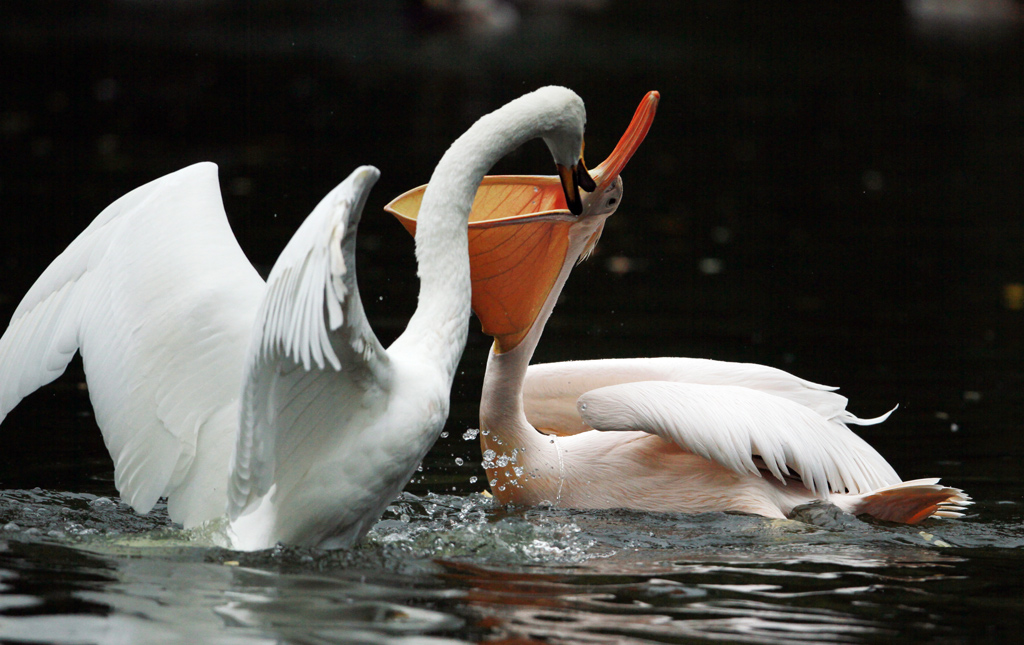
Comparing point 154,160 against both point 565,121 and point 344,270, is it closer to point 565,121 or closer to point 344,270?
point 565,121

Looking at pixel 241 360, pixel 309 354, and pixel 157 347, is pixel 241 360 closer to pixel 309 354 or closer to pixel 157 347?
pixel 157 347

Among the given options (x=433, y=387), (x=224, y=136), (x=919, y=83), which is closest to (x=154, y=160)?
(x=224, y=136)

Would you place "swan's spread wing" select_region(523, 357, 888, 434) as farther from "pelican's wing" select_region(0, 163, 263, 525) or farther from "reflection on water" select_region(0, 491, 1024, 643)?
"pelican's wing" select_region(0, 163, 263, 525)

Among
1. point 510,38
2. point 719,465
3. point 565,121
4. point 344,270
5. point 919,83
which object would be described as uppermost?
point 510,38

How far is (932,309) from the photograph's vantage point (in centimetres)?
1006

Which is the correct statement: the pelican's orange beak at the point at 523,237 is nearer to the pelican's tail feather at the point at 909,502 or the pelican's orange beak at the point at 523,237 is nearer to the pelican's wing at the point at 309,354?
the pelican's wing at the point at 309,354

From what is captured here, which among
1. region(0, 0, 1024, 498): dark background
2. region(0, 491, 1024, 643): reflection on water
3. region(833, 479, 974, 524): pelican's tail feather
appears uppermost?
region(0, 0, 1024, 498): dark background

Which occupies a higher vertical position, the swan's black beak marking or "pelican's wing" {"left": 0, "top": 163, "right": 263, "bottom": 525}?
the swan's black beak marking

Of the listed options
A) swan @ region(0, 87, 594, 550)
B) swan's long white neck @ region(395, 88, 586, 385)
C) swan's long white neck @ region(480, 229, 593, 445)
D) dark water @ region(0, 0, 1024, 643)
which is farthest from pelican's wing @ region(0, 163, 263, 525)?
swan's long white neck @ region(480, 229, 593, 445)

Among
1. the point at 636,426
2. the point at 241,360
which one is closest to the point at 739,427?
the point at 636,426

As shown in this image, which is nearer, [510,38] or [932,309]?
[932,309]

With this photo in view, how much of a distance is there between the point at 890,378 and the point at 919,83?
1929 cm

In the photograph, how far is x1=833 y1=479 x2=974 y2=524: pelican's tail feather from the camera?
5516mm

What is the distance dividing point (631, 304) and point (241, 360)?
532 centimetres
